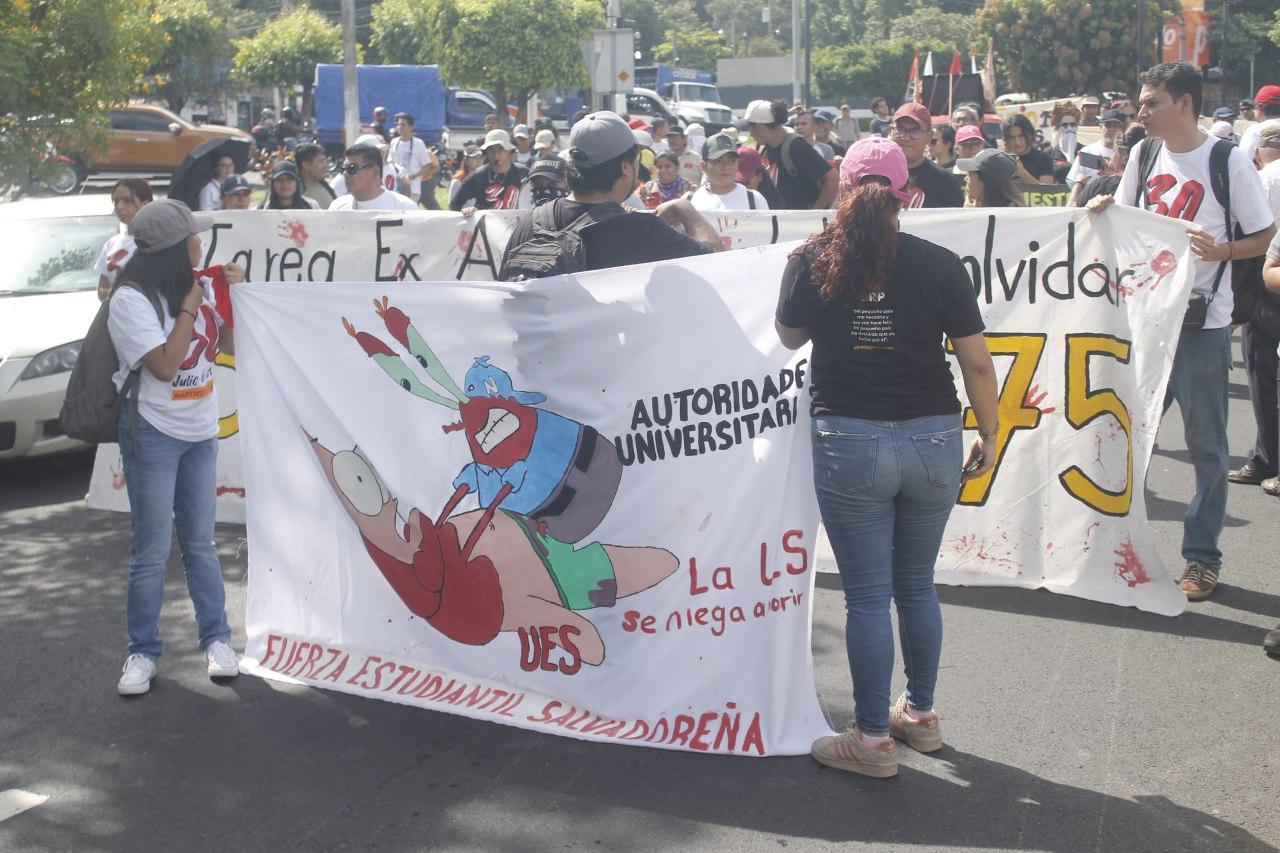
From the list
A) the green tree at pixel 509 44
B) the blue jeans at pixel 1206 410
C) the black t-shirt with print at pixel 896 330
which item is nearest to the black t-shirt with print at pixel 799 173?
the blue jeans at pixel 1206 410

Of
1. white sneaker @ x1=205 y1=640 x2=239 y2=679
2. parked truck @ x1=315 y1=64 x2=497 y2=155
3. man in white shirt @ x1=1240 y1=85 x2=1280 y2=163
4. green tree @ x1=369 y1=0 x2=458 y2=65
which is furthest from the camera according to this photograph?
parked truck @ x1=315 y1=64 x2=497 y2=155

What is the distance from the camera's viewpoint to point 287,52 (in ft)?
140

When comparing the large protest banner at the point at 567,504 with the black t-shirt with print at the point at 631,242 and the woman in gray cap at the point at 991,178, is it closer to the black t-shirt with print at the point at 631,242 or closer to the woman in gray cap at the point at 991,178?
the black t-shirt with print at the point at 631,242

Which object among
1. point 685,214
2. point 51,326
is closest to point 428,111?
point 51,326

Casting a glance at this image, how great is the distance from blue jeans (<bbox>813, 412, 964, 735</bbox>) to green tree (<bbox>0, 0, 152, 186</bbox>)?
282 inches

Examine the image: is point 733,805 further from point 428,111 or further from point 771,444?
point 428,111

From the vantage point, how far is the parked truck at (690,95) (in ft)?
158

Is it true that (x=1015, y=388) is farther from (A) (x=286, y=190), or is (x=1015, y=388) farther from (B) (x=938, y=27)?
(B) (x=938, y=27)

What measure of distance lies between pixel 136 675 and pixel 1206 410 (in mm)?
4294

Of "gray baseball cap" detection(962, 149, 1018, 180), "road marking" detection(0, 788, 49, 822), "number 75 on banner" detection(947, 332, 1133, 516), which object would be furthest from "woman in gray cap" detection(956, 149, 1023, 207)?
"road marking" detection(0, 788, 49, 822)

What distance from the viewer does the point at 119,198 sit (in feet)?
23.9

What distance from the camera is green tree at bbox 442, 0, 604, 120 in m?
35.2

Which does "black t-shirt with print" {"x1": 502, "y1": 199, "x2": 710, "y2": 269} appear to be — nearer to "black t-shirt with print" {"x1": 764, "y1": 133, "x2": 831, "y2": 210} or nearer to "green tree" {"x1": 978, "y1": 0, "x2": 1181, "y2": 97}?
"black t-shirt with print" {"x1": 764, "y1": 133, "x2": 831, "y2": 210}

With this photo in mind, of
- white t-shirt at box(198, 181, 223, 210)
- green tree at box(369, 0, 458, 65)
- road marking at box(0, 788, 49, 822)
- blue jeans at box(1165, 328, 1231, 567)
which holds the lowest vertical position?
road marking at box(0, 788, 49, 822)
